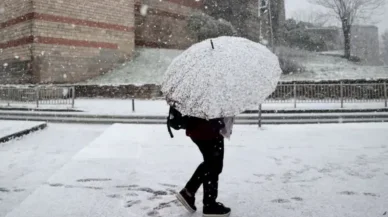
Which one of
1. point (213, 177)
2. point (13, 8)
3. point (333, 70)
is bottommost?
point (213, 177)

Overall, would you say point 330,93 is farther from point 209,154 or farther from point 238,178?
point 209,154

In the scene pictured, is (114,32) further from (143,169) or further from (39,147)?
(143,169)

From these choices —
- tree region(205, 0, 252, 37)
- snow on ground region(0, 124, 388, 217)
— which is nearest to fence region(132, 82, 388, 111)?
snow on ground region(0, 124, 388, 217)

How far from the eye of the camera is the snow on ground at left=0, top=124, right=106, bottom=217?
15.2 feet

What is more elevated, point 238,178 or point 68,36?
point 68,36

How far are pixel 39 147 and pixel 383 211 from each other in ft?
21.0

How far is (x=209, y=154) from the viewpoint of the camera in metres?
3.20

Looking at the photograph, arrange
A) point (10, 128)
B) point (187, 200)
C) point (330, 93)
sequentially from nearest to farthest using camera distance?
point (187, 200) → point (10, 128) → point (330, 93)

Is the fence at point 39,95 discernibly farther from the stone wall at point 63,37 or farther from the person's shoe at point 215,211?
the person's shoe at point 215,211

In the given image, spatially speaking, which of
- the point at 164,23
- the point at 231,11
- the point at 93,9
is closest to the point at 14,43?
the point at 93,9

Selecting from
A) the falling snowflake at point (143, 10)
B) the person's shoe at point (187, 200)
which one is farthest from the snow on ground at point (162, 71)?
the person's shoe at point (187, 200)

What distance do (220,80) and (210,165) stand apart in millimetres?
756

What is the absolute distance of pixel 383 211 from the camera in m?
3.43

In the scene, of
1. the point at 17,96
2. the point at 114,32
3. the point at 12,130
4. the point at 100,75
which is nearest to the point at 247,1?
the point at 114,32
